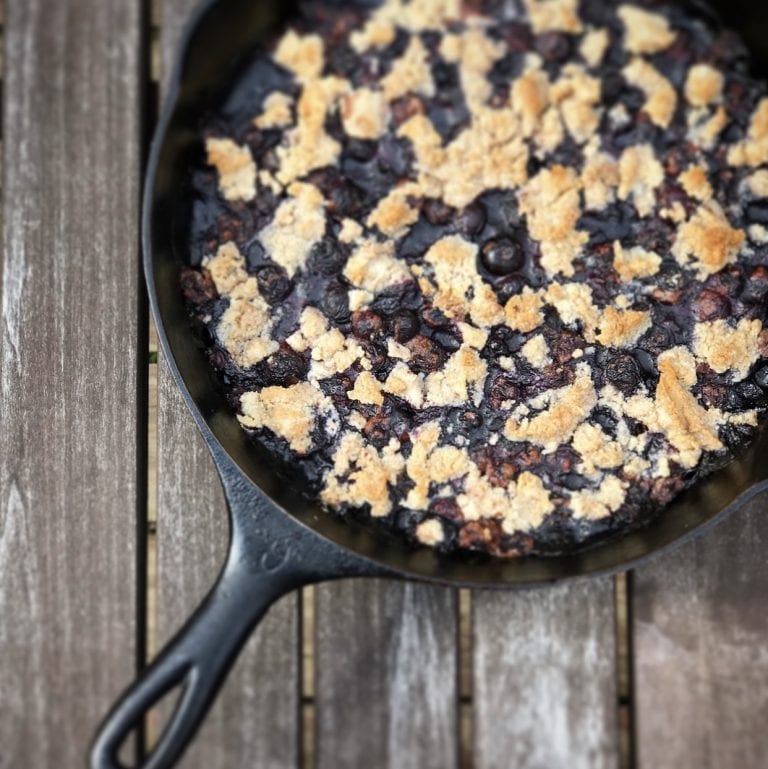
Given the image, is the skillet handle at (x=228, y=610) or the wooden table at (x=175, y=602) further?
the wooden table at (x=175, y=602)

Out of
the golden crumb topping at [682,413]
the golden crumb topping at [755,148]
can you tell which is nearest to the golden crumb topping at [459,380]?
the golden crumb topping at [682,413]

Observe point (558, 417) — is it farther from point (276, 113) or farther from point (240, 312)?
point (276, 113)

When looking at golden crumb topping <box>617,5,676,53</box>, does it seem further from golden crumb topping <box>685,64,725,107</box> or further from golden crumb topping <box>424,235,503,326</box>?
golden crumb topping <box>424,235,503,326</box>

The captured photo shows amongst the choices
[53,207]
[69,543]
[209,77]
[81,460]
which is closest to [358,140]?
[209,77]

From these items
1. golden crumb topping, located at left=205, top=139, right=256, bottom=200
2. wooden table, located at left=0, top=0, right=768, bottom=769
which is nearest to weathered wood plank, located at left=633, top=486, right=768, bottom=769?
wooden table, located at left=0, top=0, right=768, bottom=769

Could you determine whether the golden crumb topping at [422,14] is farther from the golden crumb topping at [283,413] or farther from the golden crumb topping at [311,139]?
the golden crumb topping at [283,413]

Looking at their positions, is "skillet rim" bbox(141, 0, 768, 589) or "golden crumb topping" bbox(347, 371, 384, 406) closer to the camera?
"skillet rim" bbox(141, 0, 768, 589)

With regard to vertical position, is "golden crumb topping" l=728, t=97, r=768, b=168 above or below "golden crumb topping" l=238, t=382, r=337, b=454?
above
